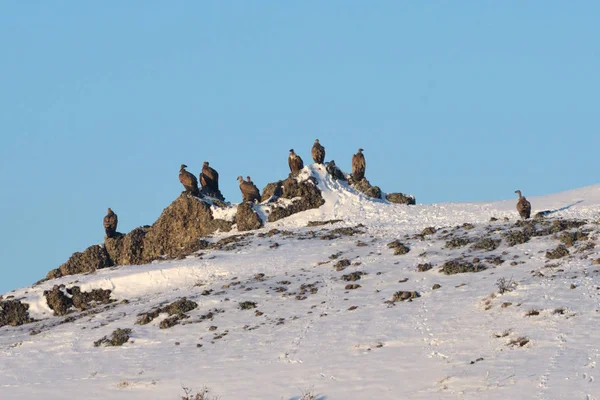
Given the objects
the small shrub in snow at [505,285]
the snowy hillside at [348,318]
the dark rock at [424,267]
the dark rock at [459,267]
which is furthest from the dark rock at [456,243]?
the small shrub in snow at [505,285]

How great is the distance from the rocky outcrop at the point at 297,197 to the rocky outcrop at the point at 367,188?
3291mm

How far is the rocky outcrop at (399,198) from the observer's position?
194 ft

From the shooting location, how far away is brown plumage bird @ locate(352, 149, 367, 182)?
60406mm

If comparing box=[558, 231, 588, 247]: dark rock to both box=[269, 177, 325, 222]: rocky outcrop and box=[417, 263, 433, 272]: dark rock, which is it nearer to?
box=[417, 263, 433, 272]: dark rock

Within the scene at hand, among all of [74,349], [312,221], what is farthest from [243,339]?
[312,221]

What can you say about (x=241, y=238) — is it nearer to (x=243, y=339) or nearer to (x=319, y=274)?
(x=319, y=274)

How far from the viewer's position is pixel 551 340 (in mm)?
28125

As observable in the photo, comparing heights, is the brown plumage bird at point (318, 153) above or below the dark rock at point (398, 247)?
above

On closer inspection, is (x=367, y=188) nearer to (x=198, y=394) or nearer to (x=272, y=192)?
(x=272, y=192)

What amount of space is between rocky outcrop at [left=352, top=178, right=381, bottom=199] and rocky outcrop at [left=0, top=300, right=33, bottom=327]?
72.4ft

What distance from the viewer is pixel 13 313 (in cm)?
4544

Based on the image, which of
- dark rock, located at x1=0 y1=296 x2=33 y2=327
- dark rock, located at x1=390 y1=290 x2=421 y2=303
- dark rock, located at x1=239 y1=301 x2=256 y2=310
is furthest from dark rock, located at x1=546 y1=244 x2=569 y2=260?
dark rock, located at x1=0 y1=296 x2=33 y2=327

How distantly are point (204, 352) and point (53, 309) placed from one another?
49.6ft

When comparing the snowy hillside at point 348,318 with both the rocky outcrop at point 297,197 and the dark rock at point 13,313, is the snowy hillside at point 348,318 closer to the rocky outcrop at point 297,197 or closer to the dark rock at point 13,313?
the dark rock at point 13,313
